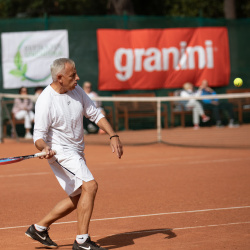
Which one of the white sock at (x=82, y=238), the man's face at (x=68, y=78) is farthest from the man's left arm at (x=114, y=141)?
the white sock at (x=82, y=238)

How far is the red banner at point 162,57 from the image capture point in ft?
60.8

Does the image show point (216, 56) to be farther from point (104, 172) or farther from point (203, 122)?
point (104, 172)

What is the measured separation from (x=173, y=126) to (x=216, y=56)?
2.63m

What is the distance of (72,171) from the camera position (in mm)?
5570

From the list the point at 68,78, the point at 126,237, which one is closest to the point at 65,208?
the point at 126,237

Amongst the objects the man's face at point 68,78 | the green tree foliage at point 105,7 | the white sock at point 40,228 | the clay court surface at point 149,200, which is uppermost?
the green tree foliage at point 105,7

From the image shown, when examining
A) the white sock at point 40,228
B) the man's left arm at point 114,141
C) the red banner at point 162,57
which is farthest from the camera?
the red banner at point 162,57

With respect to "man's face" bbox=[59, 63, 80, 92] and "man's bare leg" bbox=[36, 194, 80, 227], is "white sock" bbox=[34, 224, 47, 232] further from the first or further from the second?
"man's face" bbox=[59, 63, 80, 92]

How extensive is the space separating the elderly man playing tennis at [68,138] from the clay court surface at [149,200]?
58 cm

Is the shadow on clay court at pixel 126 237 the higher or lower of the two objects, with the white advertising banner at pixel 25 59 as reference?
lower

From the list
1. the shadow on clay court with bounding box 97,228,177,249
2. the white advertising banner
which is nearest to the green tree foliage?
the white advertising banner

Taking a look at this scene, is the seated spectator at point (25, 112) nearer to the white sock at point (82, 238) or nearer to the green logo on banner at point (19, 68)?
the green logo on banner at point (19, 68)

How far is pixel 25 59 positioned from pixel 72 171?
12.7m

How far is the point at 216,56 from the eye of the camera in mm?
19266
